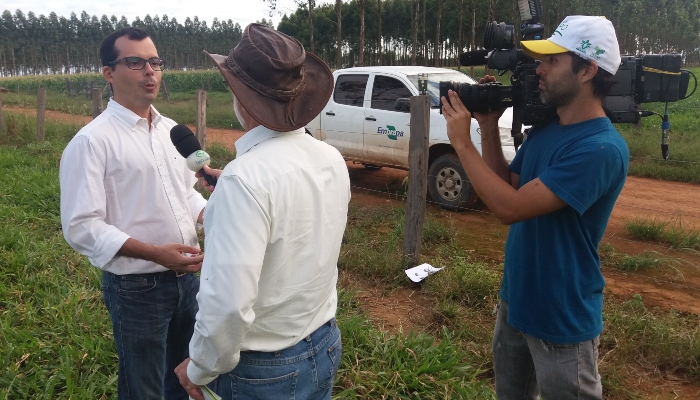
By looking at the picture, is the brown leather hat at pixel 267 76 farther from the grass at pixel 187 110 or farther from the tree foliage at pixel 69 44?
the tree foliage at pixel 69 44

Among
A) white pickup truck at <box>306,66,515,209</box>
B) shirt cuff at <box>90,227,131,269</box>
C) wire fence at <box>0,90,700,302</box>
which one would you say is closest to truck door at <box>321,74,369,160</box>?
white pickup truck at <box>306,66,515,209</box>

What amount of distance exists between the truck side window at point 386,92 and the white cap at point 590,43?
5.55 m

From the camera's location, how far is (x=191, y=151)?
2.01 metres

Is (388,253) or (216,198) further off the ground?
(216,198)

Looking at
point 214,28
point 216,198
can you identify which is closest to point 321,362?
point 216,198

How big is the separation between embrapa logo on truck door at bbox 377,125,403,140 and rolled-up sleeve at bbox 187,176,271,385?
617cm

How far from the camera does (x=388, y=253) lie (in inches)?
194

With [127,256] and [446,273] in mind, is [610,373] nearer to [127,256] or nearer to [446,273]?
[446,273]

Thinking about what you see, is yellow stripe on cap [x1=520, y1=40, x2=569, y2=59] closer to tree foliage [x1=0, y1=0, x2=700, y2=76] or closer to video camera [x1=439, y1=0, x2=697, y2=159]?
video camera [x1=439, y1=0, x2=697, y2=159]

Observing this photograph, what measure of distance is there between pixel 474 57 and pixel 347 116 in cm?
569

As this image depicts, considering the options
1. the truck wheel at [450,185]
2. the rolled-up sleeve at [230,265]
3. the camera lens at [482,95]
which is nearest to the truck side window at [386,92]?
the truck wheel at [450,185]

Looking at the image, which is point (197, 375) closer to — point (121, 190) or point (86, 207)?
point (86, 207)

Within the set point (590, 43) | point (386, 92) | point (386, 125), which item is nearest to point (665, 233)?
point (386, 125)

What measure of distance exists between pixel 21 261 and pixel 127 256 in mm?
3430
